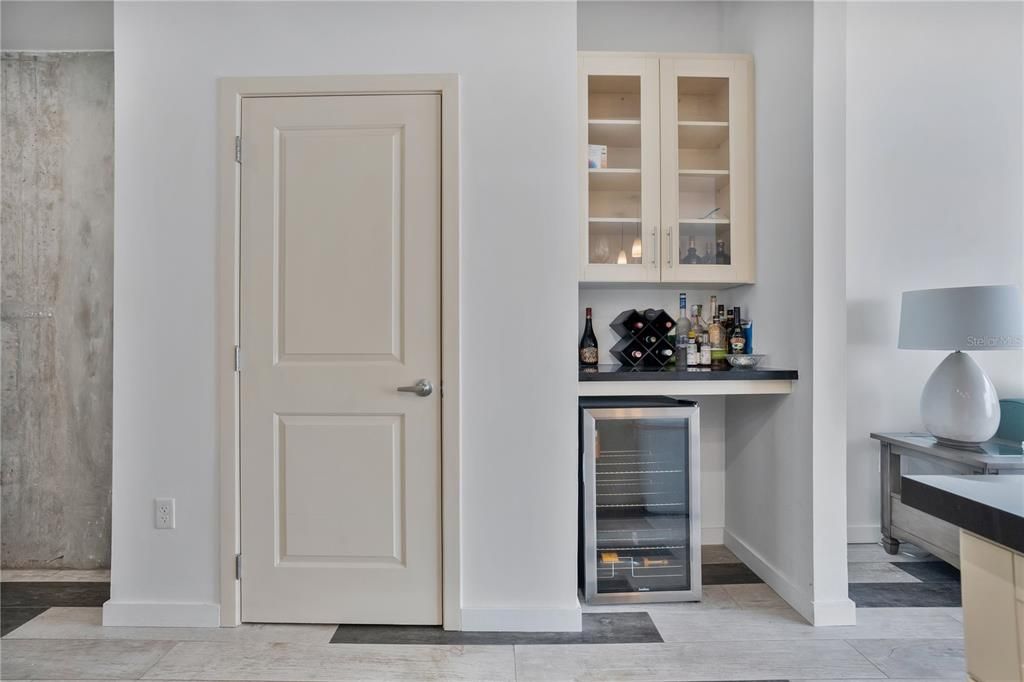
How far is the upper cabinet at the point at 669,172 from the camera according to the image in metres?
2.77

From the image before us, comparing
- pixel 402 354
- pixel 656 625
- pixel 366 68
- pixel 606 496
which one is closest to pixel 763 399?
pixel 606 496

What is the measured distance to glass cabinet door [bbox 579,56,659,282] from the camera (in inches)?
109

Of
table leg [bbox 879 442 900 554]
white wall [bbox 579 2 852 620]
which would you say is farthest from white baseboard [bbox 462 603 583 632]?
table leg [bbox 879 442 900 554]

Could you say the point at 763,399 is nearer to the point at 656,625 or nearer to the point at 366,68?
the point at 656,625

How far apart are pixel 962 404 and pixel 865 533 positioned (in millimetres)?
885

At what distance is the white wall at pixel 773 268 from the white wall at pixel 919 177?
0.67 metres

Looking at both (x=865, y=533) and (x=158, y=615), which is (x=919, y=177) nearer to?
(x=865, y=533)

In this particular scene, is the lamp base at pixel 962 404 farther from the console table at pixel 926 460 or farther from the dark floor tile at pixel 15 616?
the dark floor tile at pixel 15 616

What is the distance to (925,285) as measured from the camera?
10.2ft

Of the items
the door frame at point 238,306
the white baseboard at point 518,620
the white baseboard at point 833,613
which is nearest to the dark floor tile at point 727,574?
the white baseboard at point 833,613

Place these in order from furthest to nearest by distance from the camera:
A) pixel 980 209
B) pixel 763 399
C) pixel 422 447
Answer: pixel 980 209 → pixel 763 399 → pixel 422 447

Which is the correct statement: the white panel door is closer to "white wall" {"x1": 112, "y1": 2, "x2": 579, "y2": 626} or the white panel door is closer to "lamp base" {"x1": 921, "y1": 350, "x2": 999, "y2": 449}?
"white wall" {"x1": 112, "y1": 2, "x2": 579, "y2": 626}

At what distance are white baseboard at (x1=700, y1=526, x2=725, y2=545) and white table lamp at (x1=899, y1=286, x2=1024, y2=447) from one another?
1118 mm

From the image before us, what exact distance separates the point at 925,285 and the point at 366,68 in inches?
116
